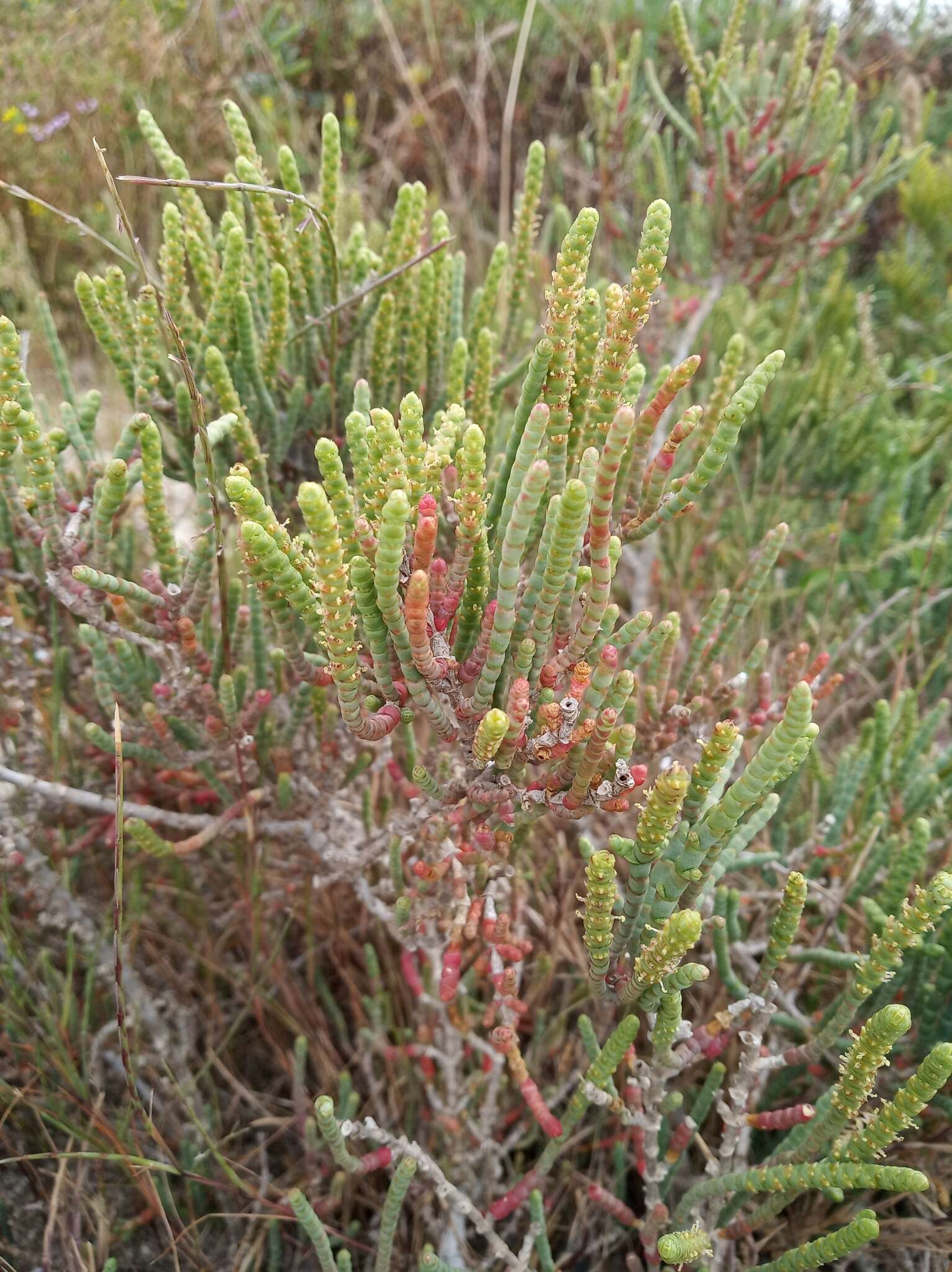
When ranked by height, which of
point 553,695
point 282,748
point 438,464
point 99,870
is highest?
point 438,464

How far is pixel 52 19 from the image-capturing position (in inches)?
161

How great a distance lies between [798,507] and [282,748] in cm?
185

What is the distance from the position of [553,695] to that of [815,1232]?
94cm

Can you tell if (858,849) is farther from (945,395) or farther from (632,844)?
(945,395)

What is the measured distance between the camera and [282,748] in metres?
1.36

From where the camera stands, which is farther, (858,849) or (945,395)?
(945,395)

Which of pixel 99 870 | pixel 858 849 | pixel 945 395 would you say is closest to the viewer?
pixel 858 849

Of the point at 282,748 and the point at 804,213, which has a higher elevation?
the point at 804,213

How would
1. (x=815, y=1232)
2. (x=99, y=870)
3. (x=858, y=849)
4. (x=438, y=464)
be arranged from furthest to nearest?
(x=99, y=870)
(x=858, y=849)
(x=815, y=1232)
(x=438, y=464)

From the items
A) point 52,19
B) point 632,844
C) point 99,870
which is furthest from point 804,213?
point 52,19

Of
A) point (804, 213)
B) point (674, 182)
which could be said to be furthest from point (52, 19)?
point (804, 213)

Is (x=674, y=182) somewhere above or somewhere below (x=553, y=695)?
above

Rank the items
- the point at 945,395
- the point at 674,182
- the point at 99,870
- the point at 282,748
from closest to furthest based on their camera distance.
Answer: the point at 282,748, the point at 99,870, the point at 674,182, the point at 945,395

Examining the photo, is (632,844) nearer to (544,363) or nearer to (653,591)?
(544,363)
